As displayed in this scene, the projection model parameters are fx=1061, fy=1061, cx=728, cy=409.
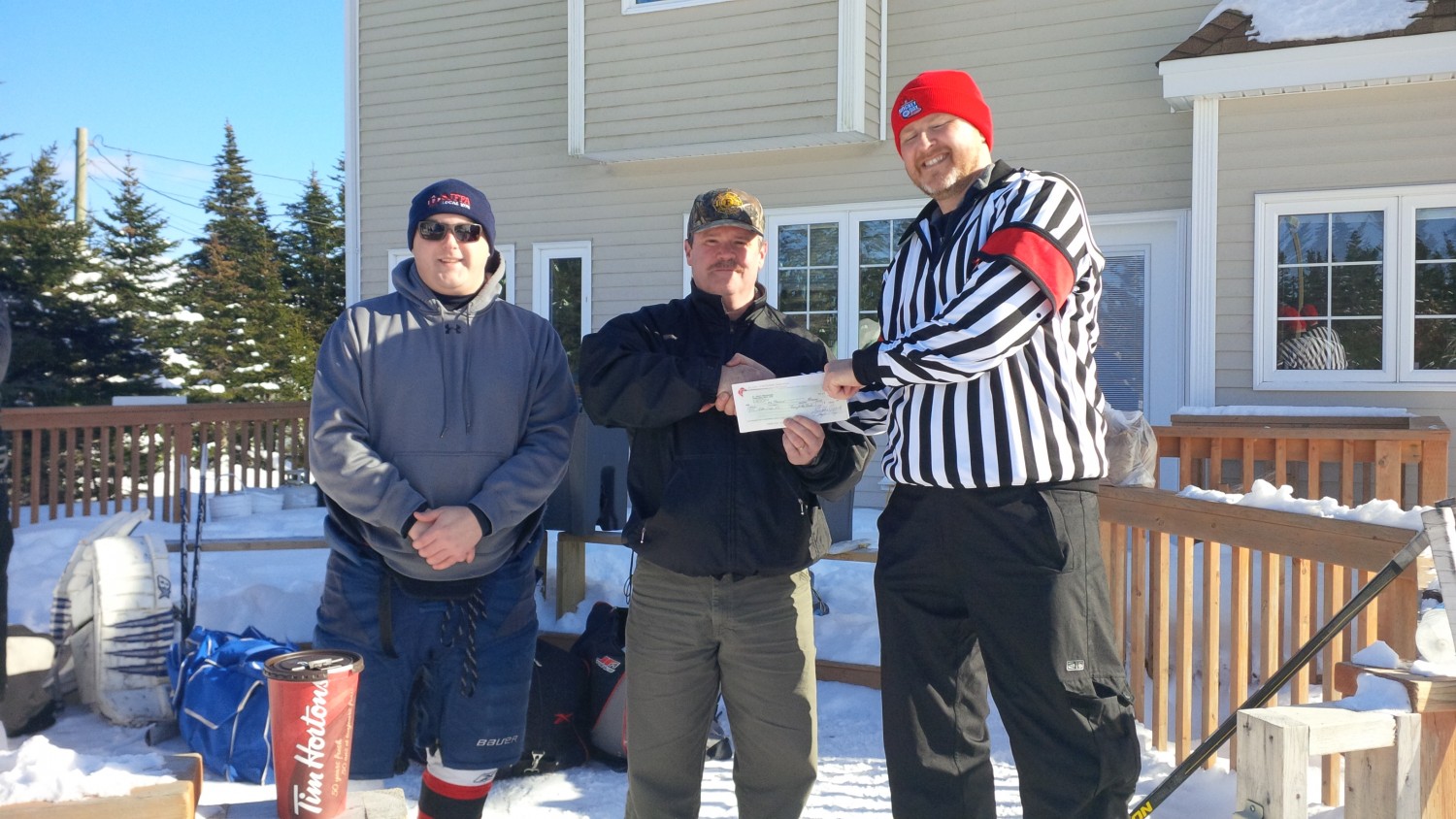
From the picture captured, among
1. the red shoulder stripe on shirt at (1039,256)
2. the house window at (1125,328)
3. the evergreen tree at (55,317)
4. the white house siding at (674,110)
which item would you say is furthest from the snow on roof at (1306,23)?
the evergreen tree at (55,317)

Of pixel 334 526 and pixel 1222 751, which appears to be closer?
pixel 334 526

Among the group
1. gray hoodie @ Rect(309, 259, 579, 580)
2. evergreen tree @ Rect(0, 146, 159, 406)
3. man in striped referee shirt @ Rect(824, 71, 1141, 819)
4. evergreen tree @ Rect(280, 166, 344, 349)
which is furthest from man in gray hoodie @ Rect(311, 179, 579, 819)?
evergreen tree @ Rect(280, 166, 344, 349)

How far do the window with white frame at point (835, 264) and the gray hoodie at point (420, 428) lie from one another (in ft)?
19.6

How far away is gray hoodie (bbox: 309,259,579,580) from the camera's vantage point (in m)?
2.56

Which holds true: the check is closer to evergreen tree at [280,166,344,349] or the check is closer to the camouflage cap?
the camouflage cap

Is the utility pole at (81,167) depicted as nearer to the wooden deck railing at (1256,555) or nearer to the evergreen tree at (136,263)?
the evergreen tree at (136,263)

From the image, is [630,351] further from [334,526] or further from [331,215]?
[331,215]

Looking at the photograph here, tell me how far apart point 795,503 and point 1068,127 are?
6.16 meters

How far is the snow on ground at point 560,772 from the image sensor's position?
6.16ft

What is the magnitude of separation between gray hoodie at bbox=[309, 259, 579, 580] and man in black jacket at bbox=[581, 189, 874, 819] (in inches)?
9.0

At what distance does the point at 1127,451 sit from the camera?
486cm

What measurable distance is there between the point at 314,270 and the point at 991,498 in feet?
74.5

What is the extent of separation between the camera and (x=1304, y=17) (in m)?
6.68

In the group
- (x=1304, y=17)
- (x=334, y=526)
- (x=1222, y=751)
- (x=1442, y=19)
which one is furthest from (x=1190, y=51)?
(x=334, y=526)
